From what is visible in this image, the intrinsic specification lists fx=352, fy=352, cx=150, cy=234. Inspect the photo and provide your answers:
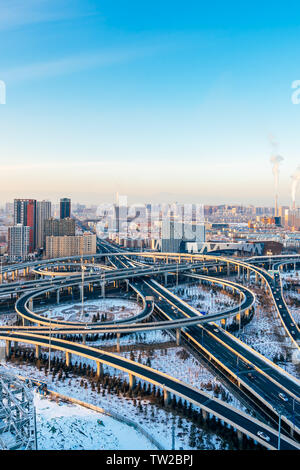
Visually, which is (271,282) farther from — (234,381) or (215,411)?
(215,411)

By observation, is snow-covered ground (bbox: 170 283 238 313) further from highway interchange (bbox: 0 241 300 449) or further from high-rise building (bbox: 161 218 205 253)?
high-rise building (bbox: 161 218 205 253)

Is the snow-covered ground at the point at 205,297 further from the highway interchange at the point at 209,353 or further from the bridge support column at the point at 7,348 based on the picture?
the bridge support column at the point at 7,348

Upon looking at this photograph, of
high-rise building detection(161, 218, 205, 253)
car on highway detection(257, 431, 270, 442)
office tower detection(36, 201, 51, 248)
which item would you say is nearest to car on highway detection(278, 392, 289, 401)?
car on highway detection(257, 431, 270, 442)

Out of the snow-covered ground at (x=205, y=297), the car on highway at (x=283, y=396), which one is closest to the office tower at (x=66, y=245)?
the snow-covered ground at (x=205, y=297)

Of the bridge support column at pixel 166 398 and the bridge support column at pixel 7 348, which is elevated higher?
the bridge support column at pixel 7 348

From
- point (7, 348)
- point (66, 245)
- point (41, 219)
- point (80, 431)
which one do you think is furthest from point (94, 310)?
point (41, 219)

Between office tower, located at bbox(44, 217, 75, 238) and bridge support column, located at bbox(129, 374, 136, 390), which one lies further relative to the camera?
office tower, located at bbox(44, 217, 75, 238)

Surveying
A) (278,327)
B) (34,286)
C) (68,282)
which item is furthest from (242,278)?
(34,286)
